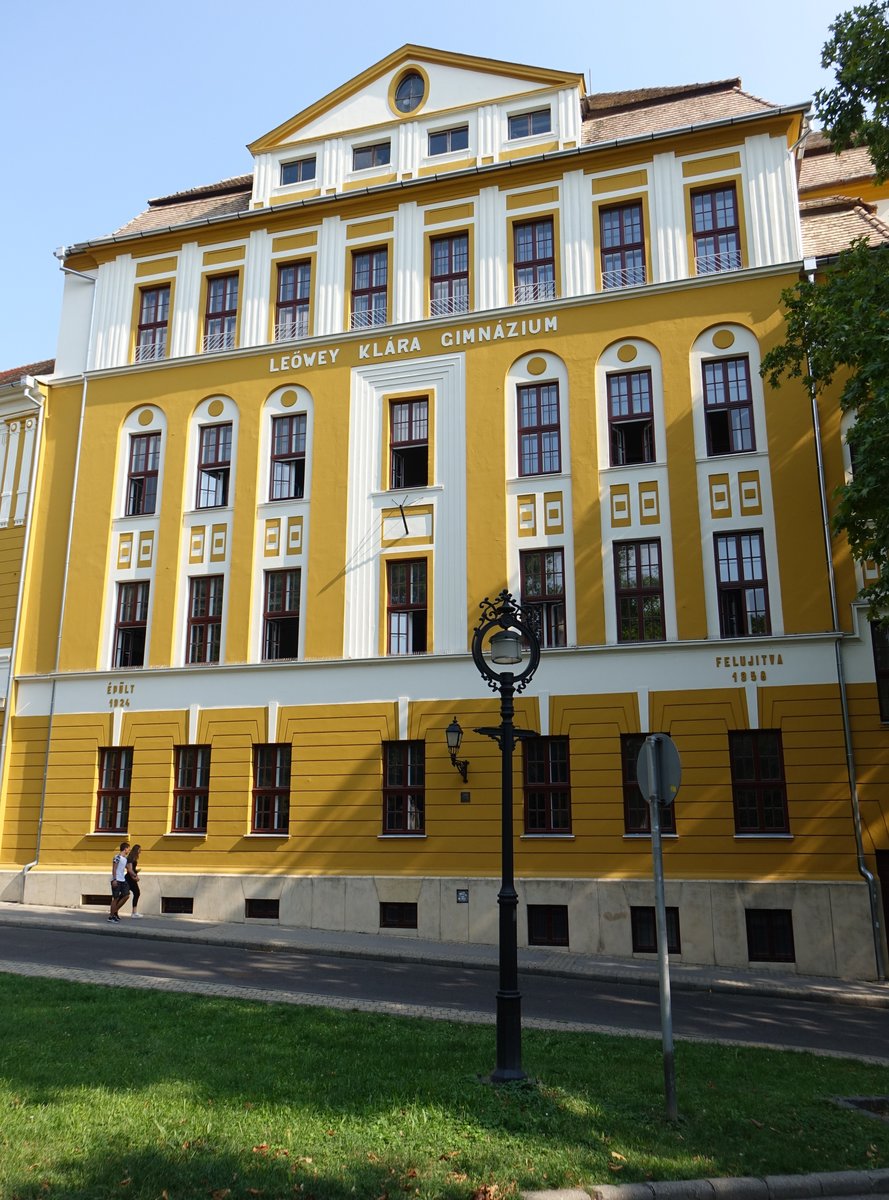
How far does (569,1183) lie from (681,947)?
13.2 m

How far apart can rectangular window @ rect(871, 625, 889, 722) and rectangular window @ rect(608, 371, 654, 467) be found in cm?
643

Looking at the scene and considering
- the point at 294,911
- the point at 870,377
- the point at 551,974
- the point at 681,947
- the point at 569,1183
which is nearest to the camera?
the point at 569,1183

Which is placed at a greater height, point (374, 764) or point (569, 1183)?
point (374, 764)

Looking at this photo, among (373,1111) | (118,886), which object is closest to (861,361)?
(373,1111)

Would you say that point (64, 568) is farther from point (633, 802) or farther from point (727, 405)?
point (727, 405)

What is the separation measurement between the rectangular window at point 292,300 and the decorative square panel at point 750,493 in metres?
11.8

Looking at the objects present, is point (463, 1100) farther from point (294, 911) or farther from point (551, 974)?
point (294, 911)

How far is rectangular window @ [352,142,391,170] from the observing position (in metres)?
25.6

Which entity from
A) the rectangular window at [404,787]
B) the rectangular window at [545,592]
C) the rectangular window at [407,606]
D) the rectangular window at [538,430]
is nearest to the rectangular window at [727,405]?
the rectangular window at [538,430]

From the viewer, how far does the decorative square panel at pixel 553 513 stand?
21.8m

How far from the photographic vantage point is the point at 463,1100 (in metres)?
7.98

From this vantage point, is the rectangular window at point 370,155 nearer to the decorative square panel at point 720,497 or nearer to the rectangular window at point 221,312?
the rectangular window at point 221,312

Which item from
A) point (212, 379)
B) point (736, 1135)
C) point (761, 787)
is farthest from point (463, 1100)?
point (212, 379)

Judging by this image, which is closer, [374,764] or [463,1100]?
[463,1100]
